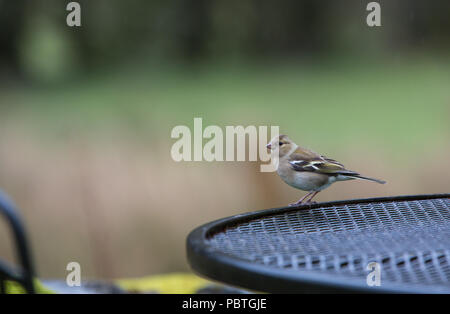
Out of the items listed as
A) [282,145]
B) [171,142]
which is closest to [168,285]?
[282,145]

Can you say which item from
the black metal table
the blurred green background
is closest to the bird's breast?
the black metal table

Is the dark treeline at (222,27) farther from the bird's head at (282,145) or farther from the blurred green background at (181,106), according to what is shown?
the bird's head at (282,145)

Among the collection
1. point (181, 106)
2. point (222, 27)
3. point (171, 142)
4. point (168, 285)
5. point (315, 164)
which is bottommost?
point (168, 285)

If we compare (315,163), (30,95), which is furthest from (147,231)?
(30,95)

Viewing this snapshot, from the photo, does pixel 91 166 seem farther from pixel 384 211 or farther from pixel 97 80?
pixel 384 211

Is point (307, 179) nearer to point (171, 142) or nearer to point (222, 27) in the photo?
point (171, 142)

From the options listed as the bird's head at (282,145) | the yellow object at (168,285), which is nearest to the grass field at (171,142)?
the yellow object at (168,285)
